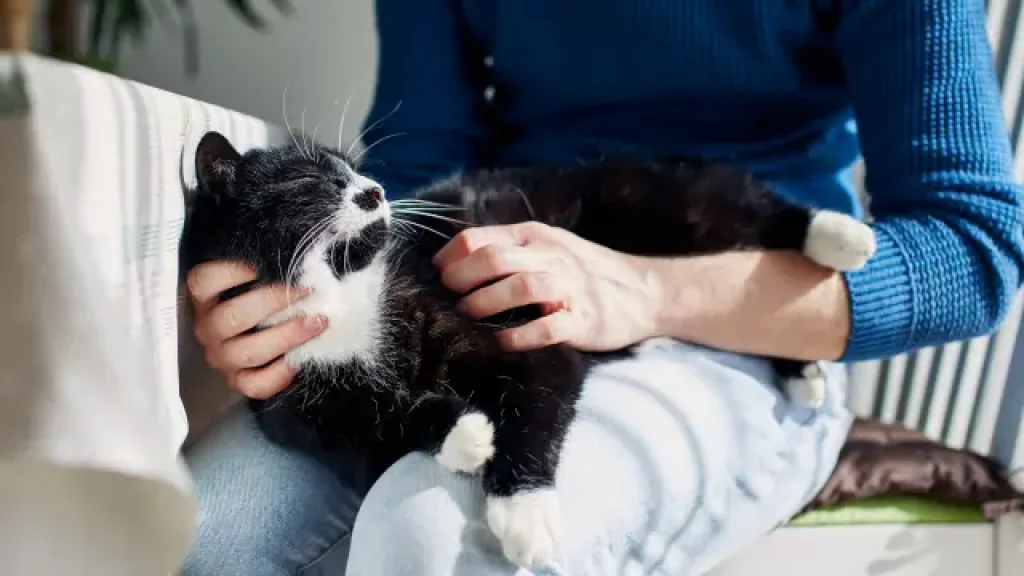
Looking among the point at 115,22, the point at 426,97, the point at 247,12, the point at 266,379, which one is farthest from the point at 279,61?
the point at 266,379

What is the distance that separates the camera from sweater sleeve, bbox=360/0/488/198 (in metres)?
1.08

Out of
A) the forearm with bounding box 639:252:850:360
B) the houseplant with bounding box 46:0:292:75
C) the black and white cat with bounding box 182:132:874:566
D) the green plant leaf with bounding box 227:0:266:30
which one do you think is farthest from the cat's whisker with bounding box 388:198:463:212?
the green plant leaf with bounding box 227:0:266:30

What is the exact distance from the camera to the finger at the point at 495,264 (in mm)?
727

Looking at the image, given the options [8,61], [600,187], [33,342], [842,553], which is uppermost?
[8,61]

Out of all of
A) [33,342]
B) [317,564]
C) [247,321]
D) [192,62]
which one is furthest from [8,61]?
[192,62]

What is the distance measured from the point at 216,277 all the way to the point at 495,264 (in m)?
0.24

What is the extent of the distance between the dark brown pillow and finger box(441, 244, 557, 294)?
423mm

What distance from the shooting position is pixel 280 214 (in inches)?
27.9

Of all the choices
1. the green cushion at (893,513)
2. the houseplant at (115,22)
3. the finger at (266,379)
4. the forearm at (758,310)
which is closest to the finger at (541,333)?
Result: the forearm at (758,310)

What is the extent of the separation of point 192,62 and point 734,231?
1.12 metres

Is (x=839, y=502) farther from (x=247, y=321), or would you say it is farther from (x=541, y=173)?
(x=247, y=321)

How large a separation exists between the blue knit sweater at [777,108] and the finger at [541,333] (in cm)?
27

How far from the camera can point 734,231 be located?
86cm

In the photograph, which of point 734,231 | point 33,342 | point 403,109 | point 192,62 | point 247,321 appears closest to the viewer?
point 33,342
